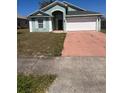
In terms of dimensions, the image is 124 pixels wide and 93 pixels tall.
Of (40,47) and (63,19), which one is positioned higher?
(63,19)

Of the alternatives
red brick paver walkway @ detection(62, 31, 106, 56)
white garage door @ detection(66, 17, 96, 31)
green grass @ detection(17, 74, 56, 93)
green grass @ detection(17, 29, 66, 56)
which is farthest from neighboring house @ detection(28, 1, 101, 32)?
green grass @ detection(17, 74, 56, 93)

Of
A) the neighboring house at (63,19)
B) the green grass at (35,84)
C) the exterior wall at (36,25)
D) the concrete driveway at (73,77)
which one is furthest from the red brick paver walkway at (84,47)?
the neighboring house at (63,19)

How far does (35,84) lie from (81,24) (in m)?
25.0

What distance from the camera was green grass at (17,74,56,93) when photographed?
4461 mm

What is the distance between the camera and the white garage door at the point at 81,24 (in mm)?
29469

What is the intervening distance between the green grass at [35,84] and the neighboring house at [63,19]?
76.3 feet

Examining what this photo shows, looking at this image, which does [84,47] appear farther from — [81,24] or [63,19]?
[63,19]

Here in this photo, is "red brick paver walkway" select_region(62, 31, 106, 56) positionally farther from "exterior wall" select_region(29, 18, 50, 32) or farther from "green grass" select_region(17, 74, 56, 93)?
"exterior wall" select_region(29, 18, 50, 32)

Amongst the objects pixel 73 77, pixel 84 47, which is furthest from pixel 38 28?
pixel 73 77

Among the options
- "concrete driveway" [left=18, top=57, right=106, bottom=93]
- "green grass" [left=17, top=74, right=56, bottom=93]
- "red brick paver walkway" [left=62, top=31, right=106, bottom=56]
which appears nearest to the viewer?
"green grass" [left=17, top=74, right=56, bottom=93]

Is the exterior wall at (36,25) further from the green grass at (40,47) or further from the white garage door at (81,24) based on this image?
the green grass at (40,47)

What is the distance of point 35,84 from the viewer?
498cm

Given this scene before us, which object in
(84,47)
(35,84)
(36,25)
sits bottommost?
(35,84)
